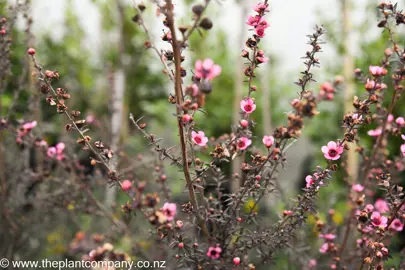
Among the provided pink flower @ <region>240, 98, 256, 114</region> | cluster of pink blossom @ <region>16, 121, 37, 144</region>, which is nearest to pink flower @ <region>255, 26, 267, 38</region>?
pink flower @ <region>240, 98, 256, 114</region>

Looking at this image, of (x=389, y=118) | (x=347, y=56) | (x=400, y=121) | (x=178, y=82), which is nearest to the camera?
(x=178, y=82)

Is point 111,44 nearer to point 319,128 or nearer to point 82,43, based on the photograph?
point 82,43

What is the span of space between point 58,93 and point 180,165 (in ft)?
1.57

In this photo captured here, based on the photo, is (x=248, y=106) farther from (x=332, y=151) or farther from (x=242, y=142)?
(x=332, y=151)

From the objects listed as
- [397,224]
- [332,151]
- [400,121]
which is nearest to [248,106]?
[332,151]

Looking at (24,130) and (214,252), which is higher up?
(24,130)

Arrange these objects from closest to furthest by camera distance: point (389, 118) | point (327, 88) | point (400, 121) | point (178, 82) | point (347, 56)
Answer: point (327, 88)
point (178, 82)
point (400, 121)
point (389, 118)
point (347, 56)

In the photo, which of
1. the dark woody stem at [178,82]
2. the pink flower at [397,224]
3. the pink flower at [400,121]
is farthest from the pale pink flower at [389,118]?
the dark woody stem at [178,82]

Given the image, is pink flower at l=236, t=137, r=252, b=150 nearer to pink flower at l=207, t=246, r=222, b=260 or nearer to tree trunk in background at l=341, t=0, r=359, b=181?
pink flower at l=207, t=246, r=222, b=260

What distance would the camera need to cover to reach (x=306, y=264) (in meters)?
2.19

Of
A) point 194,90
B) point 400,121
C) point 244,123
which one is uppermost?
point 400,121

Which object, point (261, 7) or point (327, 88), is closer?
point (327, 88)

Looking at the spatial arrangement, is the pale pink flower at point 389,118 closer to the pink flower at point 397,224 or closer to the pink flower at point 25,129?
the pink flower at point 397,224

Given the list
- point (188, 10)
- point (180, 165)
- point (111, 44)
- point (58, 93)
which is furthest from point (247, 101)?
point (111, 44)
